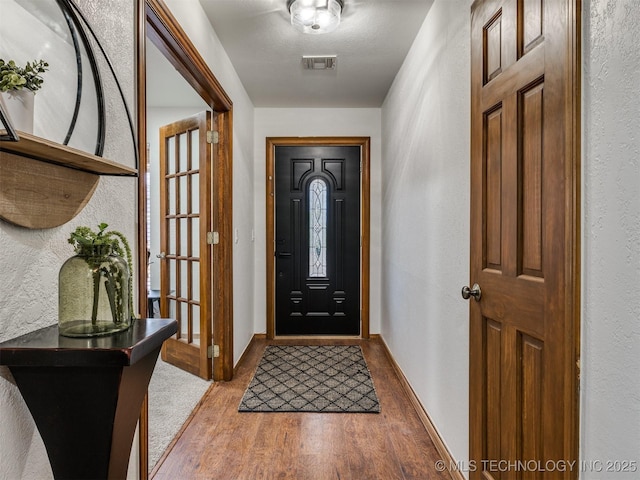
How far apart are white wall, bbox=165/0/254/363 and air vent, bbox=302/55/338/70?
0.59 metres

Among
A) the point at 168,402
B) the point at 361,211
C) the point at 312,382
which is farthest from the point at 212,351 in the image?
the point at 361,211

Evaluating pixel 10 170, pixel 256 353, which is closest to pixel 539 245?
pixel 10 170

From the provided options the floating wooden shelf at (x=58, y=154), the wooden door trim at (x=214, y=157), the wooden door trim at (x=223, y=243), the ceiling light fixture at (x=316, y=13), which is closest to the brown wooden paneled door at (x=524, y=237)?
the ceiling light fixture at (x=316, y=13)

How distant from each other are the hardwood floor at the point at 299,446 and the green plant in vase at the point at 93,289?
1233 millimetres

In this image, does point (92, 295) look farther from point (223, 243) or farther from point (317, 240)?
point (317, 240)

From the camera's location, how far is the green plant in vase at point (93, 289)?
991 millimetres

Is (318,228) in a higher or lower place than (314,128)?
lower

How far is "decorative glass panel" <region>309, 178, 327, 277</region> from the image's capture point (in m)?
4.28

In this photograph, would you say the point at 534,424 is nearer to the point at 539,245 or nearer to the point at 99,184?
the point at 539,245

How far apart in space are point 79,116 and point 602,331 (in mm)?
1493

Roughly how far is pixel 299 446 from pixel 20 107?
197 cm

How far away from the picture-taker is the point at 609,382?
895 mm

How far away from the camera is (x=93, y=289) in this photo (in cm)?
101

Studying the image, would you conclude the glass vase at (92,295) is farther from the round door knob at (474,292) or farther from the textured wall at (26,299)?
the round door knob at (474,292)
